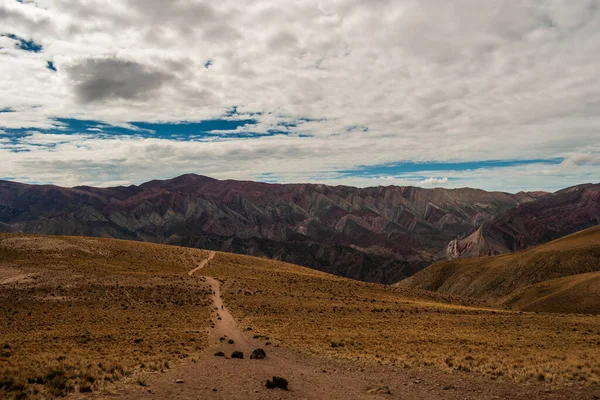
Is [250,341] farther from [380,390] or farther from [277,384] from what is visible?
[380,390]

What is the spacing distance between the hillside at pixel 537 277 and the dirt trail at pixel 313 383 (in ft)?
237

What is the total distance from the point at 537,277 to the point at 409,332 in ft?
347

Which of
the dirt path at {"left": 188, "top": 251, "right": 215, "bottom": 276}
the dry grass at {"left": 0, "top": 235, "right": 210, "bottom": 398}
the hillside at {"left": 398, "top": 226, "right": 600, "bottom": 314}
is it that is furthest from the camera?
the hillside at {"left": 398, "top": 226, "right": 600, "bottom": 314}

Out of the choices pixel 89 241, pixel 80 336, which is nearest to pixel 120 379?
pixel 80 336

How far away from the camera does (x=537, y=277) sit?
116 metres

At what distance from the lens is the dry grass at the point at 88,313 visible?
59.8ft

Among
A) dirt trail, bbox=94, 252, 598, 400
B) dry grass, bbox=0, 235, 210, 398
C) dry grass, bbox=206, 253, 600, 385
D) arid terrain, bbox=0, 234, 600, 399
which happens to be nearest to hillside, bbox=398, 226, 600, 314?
dry grass, bbox=206, 253, 600, 385

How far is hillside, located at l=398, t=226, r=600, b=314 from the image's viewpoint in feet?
264

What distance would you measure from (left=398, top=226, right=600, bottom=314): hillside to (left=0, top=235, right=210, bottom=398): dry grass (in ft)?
251

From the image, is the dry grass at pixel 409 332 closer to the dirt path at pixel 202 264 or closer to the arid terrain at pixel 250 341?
the arid terrain at pixel 250 341

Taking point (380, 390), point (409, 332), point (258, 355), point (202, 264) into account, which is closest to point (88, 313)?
point (258, 355)

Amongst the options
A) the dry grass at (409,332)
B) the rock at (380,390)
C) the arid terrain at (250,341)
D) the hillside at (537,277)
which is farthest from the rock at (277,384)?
the hillside at (537,277)

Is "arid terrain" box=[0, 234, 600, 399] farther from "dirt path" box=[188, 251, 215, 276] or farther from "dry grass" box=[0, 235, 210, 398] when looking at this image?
"dirt path" box=[188, 251, 215, 276]

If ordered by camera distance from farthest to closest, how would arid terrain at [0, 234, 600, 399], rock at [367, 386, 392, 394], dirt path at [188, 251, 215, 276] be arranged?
1. dirt path at [188, 251, 215, 276]
2. arid terrain at [0, 234, 600, 399]
3. rock at [367, 386, 392, 394]
